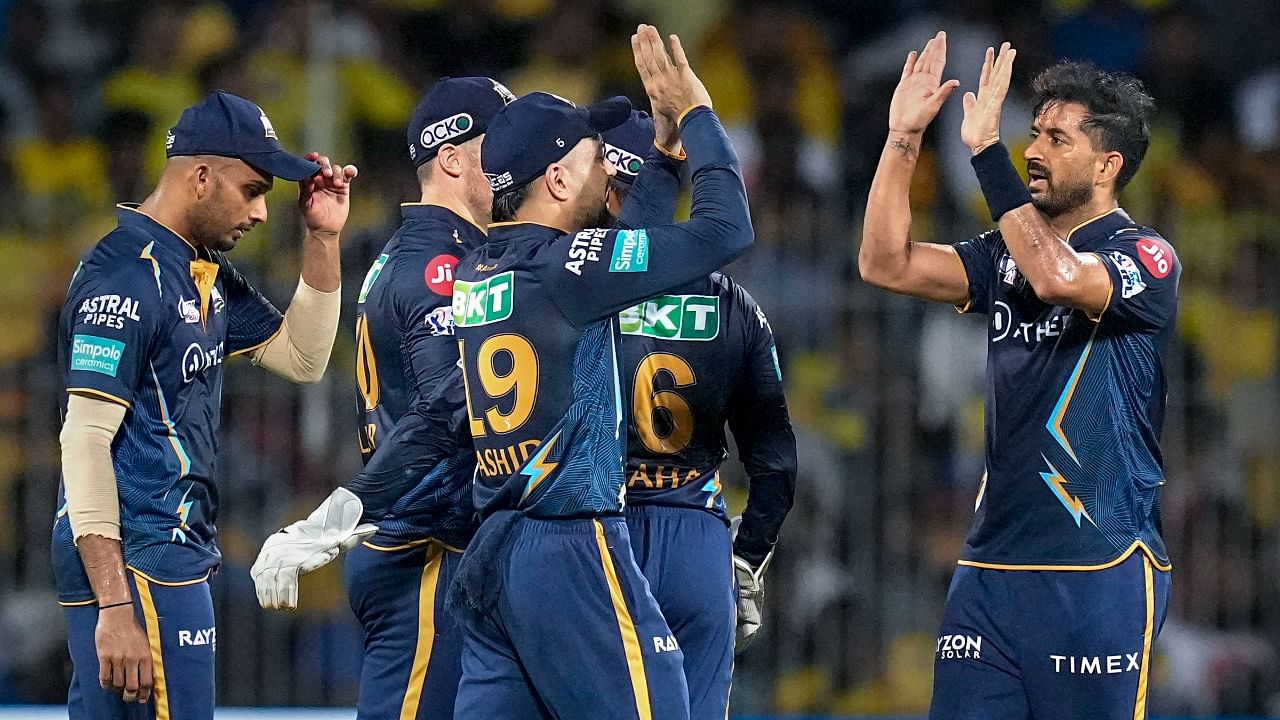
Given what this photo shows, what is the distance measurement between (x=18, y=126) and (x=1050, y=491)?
779cm

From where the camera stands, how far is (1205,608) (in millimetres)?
8914

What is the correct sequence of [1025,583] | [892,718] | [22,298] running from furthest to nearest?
[22,298], [892,718], [1025,583]

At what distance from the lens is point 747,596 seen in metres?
5.59

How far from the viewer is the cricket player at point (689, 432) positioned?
5.07 metres

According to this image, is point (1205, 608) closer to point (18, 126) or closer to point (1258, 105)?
point (1258, 105)

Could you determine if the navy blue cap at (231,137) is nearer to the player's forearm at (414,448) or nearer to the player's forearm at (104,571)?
the player's forearm at (414,448)

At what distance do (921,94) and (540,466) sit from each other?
5.37ft

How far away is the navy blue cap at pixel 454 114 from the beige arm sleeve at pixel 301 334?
586mm

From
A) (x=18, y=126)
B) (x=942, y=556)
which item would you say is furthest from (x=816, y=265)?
(x=18, y=126)

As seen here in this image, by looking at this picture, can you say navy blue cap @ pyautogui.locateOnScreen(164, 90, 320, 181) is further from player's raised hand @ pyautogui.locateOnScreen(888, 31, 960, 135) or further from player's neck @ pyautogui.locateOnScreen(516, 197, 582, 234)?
player's raised hand @ pyautogui.locateOnScreen(888, 31, 960, 135)

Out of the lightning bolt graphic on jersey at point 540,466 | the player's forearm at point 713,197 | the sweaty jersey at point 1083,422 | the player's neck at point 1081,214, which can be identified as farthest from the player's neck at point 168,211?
the player's neck at point 1081,214

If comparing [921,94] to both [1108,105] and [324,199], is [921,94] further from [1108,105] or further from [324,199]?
[324,199]

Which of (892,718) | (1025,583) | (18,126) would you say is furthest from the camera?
(18,126)

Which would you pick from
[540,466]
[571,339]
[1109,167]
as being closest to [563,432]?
[540,466]
